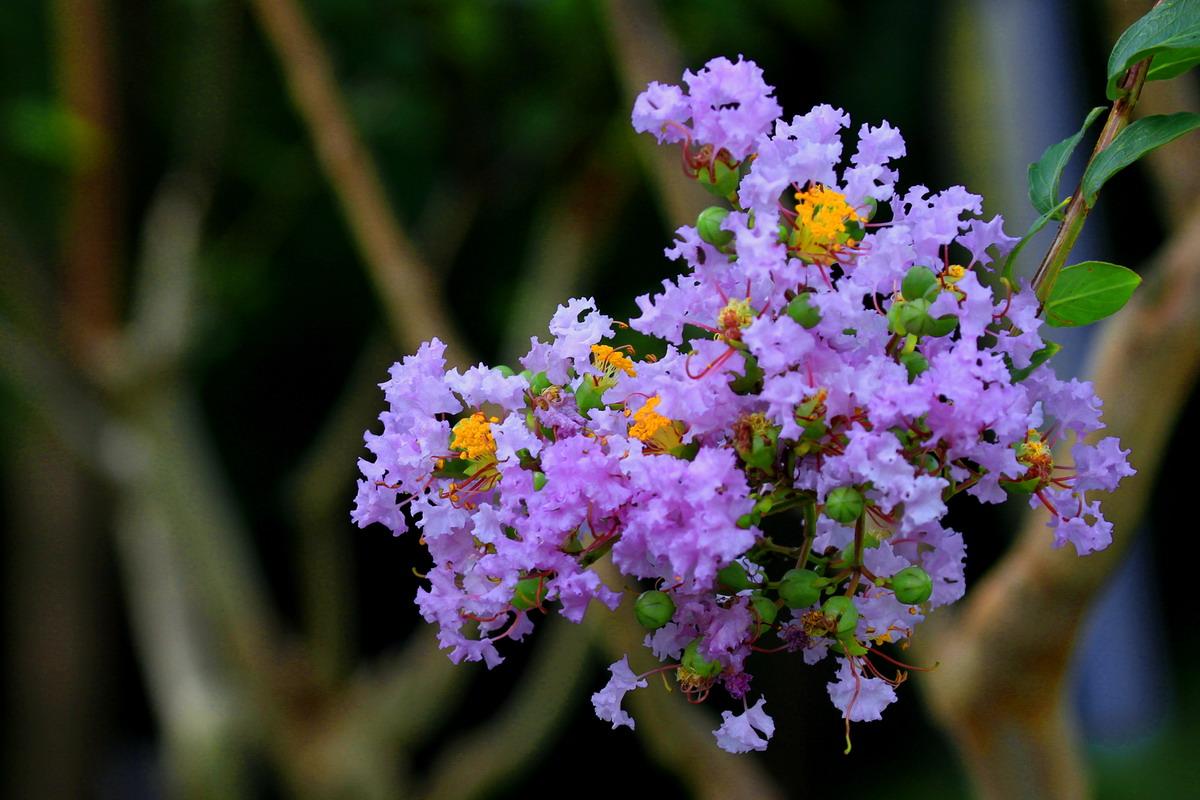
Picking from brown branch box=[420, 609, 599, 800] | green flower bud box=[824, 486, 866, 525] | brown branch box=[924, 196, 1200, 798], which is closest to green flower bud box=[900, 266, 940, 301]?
green flower bud box=[824, 486, 866, 525]

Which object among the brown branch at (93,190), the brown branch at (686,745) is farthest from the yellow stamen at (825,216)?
the brown branch at (93,190)

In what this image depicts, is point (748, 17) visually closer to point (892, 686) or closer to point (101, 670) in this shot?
point (892, 686)

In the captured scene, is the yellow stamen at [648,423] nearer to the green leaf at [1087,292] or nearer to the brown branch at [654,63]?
the green leaf at [1087,292]

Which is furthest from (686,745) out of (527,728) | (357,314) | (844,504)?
(357,314)

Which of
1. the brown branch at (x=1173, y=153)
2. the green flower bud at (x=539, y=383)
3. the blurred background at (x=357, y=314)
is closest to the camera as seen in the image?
the green flower bud at (x=539, y=383)

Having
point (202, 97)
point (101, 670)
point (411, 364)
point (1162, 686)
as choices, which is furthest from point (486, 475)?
point (1162, 686)

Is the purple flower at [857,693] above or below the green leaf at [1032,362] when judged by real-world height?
below

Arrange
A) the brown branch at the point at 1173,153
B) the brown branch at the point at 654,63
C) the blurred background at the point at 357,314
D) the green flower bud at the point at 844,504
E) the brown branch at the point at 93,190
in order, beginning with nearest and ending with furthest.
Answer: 1. the green flower bud at the point at 844,504
2. the brown branch at the point at 1173,153
3. the brown branch at the point at 654,63
4. the blurred background at the point at 357,314
5. the brown branch at the point at 93,190

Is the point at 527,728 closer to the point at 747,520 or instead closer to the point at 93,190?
the point at 93,190
